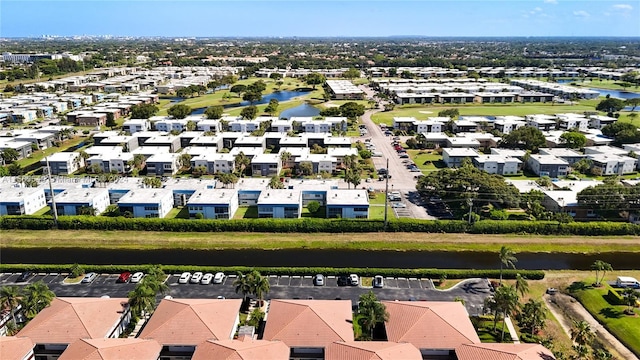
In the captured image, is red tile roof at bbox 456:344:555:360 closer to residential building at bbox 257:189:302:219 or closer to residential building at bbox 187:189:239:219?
residential building at bbox 257:189:302:219

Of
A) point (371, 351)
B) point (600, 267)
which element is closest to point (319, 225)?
point (371, 351)

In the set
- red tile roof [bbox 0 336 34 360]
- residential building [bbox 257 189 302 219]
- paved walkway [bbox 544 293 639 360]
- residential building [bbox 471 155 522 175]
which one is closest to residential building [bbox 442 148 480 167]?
residential building [bbox 471 155 522 175]

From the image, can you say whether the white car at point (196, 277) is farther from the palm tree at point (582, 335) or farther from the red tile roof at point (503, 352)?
the palm tree at point (582, 335)

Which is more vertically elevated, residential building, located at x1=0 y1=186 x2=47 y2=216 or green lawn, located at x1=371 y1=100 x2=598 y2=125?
green lawn, located at x1=371 y1=100 x2=598 y2=125

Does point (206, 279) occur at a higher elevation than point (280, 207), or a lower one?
lower

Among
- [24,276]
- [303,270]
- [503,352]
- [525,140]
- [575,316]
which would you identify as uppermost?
[525,140]

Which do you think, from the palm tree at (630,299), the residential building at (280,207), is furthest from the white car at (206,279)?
the palm tree at (630,299)

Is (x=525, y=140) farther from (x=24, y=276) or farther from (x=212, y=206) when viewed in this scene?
(x=24, y=276)
